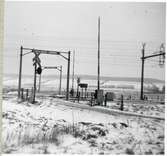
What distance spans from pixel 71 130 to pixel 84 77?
51cm

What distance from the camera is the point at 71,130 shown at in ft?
7.70

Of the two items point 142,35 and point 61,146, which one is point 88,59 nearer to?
point 142,35

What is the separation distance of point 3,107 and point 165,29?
168 cm

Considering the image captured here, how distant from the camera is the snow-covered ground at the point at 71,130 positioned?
2.30 m

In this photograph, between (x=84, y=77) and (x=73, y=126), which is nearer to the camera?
(x=73, y=126)

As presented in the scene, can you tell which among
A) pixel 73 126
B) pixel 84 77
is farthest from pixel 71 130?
pixel 84 77

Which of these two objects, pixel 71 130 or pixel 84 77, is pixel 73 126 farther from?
pixel 84 77

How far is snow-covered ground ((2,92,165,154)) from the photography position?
2304 millimetres

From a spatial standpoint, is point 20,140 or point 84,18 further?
point 84,18

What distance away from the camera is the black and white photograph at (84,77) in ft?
7.63

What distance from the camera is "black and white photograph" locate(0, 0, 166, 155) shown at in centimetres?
233

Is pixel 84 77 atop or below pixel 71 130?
atop

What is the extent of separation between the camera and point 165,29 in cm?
243

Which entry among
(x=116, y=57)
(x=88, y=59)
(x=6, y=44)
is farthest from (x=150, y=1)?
Result: (x=6, y=44)
